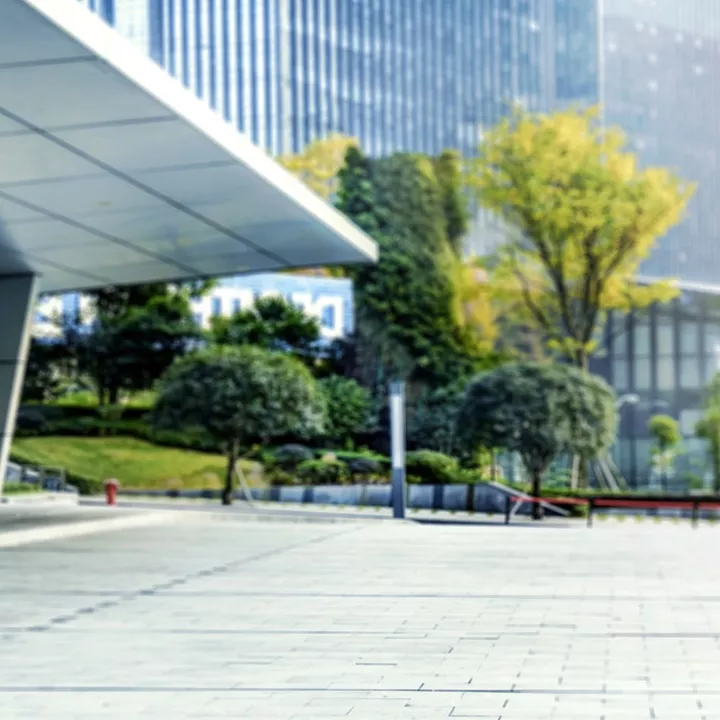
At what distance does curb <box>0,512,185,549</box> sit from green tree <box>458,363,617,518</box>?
30.4 feet

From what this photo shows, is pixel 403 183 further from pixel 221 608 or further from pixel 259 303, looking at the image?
pixel 221 608

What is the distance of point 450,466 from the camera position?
4222 cm

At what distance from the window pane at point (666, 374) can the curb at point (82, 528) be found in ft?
105

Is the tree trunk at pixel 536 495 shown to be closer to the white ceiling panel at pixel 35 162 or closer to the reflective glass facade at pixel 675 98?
the white ceiling panel at pixel 35 162

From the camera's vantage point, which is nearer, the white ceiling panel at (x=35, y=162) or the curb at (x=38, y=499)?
the white ceiling panel at (x=35, y=162)

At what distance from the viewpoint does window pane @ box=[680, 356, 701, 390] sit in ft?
185

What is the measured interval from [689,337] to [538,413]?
24139 mm

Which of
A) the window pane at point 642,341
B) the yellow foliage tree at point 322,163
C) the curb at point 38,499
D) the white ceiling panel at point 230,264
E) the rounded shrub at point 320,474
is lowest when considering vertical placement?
the curb at point 38,499

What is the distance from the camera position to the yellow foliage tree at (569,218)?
46375 mm

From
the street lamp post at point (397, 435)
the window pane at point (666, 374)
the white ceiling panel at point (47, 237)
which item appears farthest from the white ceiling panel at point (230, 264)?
the window pane at point (666, 374)

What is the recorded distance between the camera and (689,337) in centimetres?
5612

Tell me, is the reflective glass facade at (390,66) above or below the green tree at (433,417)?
above

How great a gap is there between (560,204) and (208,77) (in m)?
25.1

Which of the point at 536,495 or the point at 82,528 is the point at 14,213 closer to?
the point at 82,528
